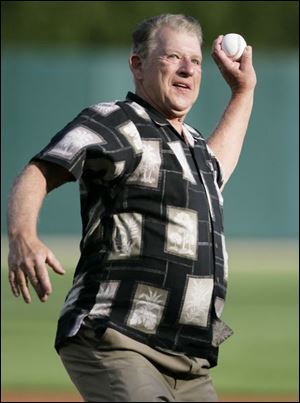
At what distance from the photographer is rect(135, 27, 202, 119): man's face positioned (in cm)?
410

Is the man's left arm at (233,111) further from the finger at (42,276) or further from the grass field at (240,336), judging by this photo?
the grass field at (240,336)

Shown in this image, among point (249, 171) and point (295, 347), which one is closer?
point (295, 347)

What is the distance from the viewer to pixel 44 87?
20.3 metres

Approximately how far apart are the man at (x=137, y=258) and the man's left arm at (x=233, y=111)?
506mm

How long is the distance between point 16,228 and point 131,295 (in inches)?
19.2

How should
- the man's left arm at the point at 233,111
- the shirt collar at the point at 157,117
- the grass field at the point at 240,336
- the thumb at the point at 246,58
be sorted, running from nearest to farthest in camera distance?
the shirt collar at the point at 157,117, the man's left arm at the point at 233,111, the thumb at the point at 246,58, the grass field at the point at 240,336

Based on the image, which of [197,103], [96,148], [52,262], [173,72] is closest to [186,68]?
[173,72]

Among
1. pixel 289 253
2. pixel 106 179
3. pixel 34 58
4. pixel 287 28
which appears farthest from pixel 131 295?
pixel 287 28

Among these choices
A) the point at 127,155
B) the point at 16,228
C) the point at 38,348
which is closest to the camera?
the point at 16,228

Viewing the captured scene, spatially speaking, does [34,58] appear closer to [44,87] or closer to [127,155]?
[44,87]

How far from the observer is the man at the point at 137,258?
3729 mm

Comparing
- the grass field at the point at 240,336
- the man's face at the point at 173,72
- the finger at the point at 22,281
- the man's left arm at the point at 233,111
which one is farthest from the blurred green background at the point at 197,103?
the finger at the point at 22,281

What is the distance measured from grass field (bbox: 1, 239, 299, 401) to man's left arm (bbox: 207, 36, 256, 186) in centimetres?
379

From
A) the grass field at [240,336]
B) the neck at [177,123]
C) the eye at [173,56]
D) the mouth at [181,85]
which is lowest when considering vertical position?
the grass field at [240,336]
